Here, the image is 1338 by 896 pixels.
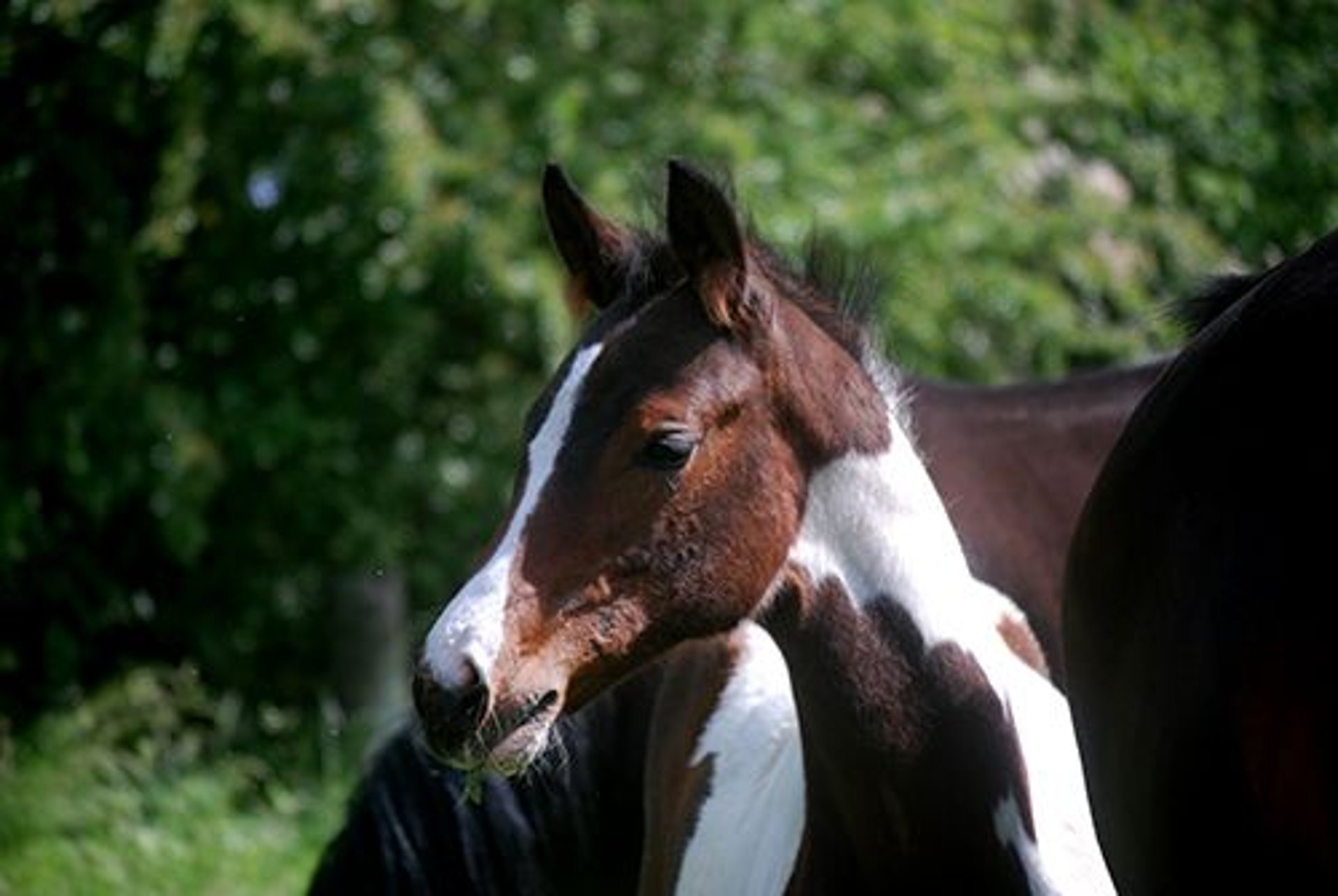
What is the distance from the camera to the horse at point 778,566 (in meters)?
2.90

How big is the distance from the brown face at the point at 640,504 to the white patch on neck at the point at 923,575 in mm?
63

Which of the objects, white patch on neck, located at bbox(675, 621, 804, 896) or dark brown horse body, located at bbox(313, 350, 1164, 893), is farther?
dark brown horse body, located at bbox(313, 350, 1164, 893)

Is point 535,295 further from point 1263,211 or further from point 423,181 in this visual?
point 1263,211

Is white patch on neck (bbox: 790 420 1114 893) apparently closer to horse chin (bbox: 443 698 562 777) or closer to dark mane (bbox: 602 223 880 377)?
dark mane (bbox: 602 223 880 377)

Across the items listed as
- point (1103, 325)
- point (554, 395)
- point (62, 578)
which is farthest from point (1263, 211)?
point (554, 395)

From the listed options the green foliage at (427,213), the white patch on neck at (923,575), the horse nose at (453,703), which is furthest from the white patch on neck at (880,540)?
the green foliage at (427,213)

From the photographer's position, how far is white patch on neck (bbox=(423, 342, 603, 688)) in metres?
2.74

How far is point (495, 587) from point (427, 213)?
14.1 ft

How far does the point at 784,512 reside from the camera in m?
3.03

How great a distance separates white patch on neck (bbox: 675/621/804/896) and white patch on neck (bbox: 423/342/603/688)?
497mm

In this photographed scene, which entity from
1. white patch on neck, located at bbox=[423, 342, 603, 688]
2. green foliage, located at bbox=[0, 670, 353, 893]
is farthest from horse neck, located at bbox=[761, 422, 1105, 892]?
green foliage, located at bbox=[0, 670, 353, 893]

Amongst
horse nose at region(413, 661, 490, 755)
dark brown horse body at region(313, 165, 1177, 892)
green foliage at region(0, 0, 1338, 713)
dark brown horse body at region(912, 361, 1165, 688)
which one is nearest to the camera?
horse nose at region(413, 661, 490, 755)

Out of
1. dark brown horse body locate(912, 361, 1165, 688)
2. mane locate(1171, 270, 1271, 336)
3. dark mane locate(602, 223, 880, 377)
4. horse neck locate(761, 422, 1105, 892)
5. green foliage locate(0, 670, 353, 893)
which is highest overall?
dark mane locate(602, 223, 880, 377)

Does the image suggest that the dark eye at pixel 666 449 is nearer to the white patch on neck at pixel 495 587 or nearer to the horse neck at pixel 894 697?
the white patch on neck at pixel 495 587
